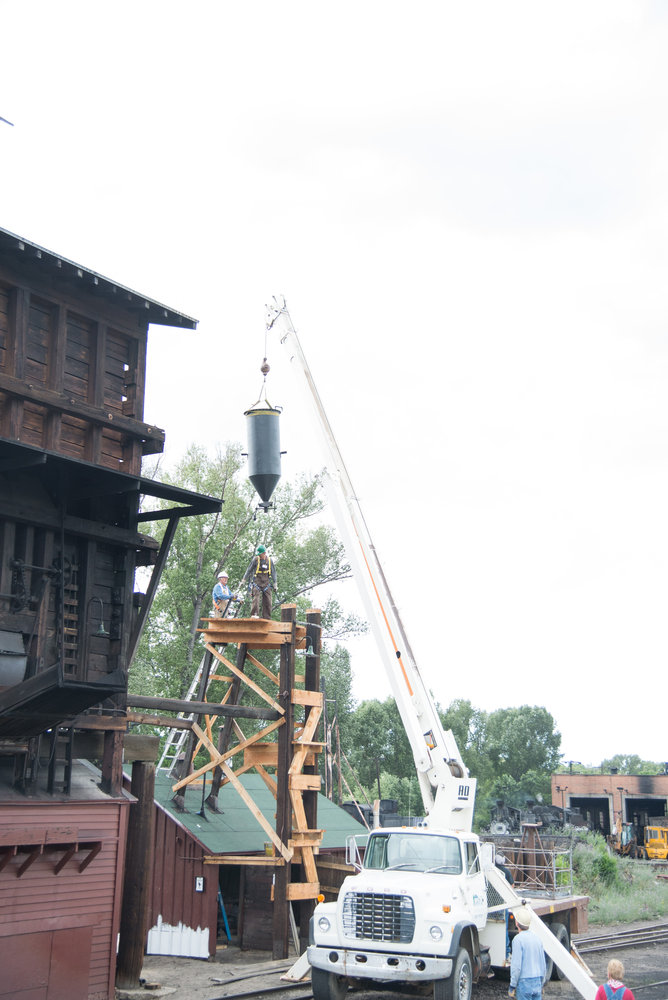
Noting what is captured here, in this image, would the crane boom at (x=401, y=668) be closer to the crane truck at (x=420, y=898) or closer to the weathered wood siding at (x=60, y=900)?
the crane truck at (x=420, y=898)

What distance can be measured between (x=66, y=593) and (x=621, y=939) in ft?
56.8

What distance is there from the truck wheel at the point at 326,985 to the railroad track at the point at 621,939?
9.71 metres

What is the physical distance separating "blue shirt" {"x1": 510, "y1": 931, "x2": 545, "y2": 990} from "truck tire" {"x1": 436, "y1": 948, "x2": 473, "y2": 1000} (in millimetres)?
1721

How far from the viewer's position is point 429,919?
13.4m

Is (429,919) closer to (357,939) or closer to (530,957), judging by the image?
(357,939)

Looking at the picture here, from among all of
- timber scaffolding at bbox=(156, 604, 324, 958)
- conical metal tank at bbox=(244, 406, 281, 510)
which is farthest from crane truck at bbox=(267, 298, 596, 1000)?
timber scaffolding at bbox=(156, 604, 324, 958)

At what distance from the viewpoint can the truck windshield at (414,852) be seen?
1491cm

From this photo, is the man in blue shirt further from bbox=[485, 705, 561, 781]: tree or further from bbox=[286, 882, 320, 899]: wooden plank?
bbox=[485, 705, 561, 781]: tree

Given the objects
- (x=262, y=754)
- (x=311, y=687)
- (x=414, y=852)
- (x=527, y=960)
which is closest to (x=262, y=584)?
(x=311, y=687)

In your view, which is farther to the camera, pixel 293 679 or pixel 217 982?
pixel 293 679

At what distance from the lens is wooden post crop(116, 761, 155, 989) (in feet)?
54.3

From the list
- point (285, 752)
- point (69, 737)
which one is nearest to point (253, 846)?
point (285, 752)

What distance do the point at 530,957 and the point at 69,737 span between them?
8.06 metres

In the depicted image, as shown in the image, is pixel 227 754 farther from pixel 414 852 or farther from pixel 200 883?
pixel 414 852
